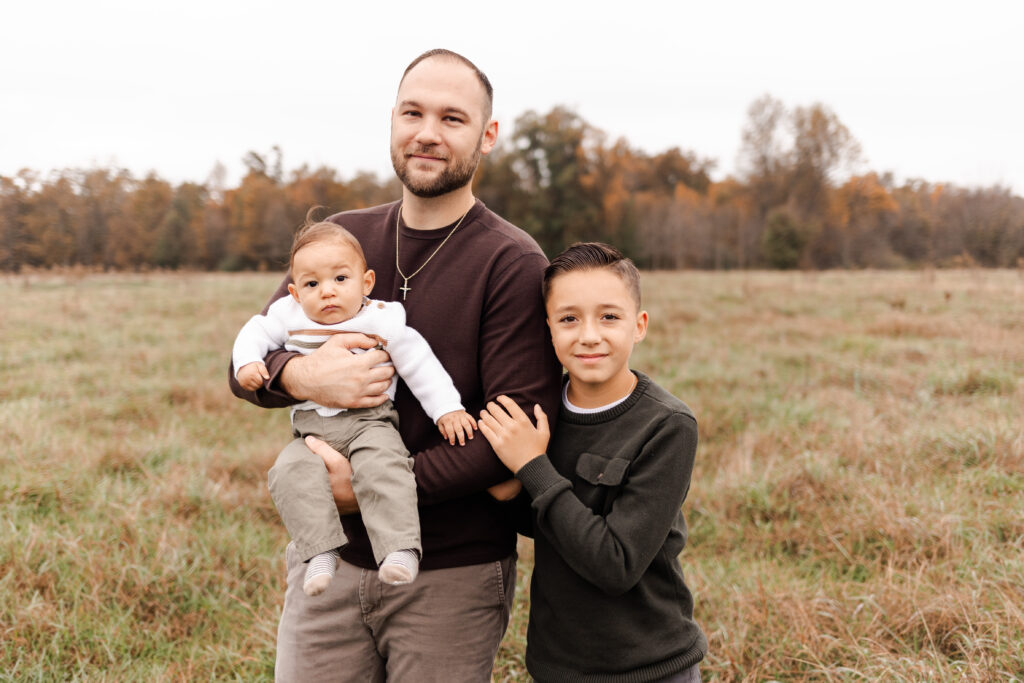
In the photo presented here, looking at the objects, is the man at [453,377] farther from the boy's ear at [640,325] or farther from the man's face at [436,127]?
the boy's ear at [640,325]

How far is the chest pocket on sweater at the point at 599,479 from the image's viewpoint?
1.81 metres

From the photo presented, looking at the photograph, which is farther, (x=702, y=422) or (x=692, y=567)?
(x=702, y=422)

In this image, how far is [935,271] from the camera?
53.0 ft

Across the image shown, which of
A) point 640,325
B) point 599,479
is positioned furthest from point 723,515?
point 599,479

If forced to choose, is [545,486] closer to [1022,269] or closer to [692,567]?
[692,567]

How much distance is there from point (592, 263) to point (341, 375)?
2.53 ft

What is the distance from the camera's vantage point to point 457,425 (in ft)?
5.98

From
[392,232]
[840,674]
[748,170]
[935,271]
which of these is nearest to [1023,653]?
[840,674]

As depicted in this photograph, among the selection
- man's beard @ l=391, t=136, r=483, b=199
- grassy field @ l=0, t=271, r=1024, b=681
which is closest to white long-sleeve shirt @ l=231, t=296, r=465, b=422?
man's beard @ l=391, t=136, r=483, b=199

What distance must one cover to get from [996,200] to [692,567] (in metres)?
14.4

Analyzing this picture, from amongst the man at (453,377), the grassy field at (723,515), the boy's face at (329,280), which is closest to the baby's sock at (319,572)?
the man at (453,377)

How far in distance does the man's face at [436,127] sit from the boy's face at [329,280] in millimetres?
293

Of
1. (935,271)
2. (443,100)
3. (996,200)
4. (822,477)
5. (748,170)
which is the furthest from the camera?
(748,170)

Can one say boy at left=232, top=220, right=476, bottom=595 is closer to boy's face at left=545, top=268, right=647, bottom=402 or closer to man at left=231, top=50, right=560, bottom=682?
man at left=231, top=50, right=560, bottom=682
